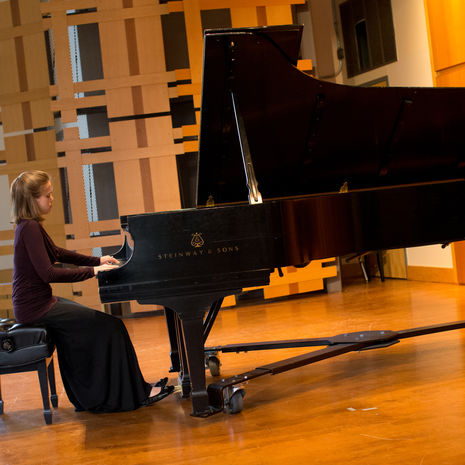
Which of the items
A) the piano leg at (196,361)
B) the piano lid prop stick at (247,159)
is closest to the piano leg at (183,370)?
the piano leg at (196,361)

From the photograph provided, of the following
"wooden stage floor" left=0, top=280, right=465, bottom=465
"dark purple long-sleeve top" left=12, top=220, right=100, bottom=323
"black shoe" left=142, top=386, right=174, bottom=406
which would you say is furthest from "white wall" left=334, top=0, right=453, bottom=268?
"dark purple long-sleeve top" left=12, top=220, right=100, bottom=323

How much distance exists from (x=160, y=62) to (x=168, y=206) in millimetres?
1348

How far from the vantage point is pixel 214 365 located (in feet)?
11.7

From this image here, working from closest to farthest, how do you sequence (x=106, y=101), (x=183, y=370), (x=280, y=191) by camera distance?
(x=183, y=370) → (x=280, y=191) → (x=106, y=101)

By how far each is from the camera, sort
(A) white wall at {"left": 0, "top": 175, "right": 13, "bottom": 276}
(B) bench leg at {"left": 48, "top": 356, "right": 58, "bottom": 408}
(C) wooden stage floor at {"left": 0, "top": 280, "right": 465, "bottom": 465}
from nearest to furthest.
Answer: (C) wooden stage floor at {"left": 0, "top": 280, "right": 465, "bottom": 465} < (B) bench leg at {"left": 48, "top": 356, "right": 58, "bottom": 408} < (A) white wall at {"left": 0, "top": 175, "right": 13, "bottom": 276}

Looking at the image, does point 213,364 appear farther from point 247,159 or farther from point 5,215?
point 5,215

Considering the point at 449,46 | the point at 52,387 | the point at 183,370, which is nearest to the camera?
the point at 183,370

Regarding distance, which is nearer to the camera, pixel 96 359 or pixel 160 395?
pixel 96 359

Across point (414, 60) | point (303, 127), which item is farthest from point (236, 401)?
point (414, 60)

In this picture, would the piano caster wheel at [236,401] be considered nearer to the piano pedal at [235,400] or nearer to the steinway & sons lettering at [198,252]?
the piano pedal at [235,400]

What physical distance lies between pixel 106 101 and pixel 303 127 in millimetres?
3248

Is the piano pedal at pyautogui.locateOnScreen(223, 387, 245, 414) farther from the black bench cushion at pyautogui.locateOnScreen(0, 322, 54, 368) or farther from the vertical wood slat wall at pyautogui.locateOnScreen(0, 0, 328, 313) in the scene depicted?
the vertical wood slat wall at pyautogui.locateOnScreen(0, 0, 328, 313)

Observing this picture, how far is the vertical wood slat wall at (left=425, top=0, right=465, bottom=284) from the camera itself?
18.0 feet

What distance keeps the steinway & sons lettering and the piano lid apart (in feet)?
1.91
